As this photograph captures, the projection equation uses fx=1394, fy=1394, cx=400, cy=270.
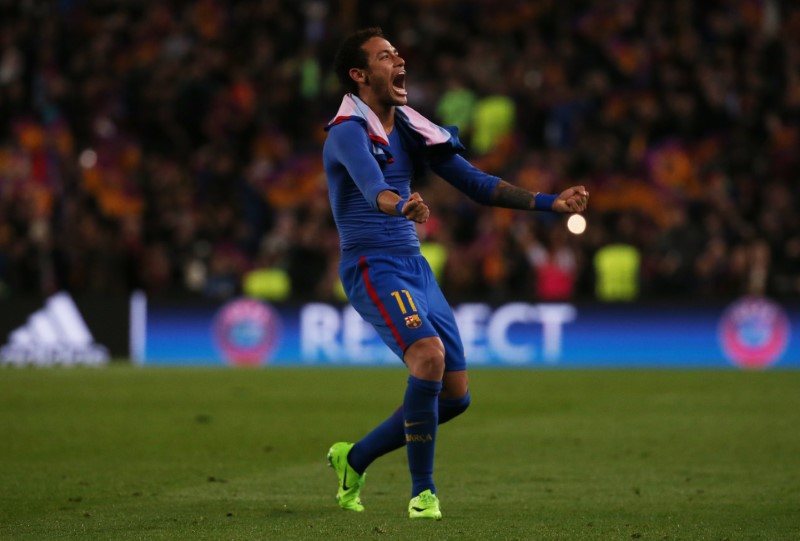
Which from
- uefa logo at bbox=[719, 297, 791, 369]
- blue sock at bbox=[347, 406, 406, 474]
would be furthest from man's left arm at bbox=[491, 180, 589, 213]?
uefa logo at bbox=[719, 297, 791, 369]

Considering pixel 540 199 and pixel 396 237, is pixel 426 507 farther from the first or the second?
pixel 540 199

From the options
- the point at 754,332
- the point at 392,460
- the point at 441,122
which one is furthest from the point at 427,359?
the point at 441,122

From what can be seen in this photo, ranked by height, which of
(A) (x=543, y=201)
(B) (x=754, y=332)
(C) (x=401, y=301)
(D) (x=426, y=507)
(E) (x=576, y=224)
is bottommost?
(D) (x=426, y=507)

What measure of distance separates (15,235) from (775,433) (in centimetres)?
1422

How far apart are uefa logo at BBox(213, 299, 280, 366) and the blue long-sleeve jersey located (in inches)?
527

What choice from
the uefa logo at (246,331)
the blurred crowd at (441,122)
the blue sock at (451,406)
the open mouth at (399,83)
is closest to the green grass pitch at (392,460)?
the blue sock at (451,406)

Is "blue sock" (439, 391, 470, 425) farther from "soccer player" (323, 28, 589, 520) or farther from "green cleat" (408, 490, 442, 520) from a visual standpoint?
"green cleat" (408, 490, 442, 520)

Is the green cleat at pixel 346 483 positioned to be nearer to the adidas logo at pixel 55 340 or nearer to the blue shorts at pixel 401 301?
the blue shorts at pixel 401 301

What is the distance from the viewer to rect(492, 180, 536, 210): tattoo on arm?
6.84m

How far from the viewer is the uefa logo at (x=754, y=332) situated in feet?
62.0

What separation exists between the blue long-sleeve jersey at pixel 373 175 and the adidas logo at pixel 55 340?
14188 millimetres

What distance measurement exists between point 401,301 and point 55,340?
14.8m

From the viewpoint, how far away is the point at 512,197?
272 inches

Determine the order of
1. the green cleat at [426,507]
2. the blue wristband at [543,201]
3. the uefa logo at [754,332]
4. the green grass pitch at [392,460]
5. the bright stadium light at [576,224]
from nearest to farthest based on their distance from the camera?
the bright stadium light at [576,224]
the green grass pitch at [392,460]
the green cleat at [426,507]
the blue wristband at [543,201]
the uefa logo at [754,332]
